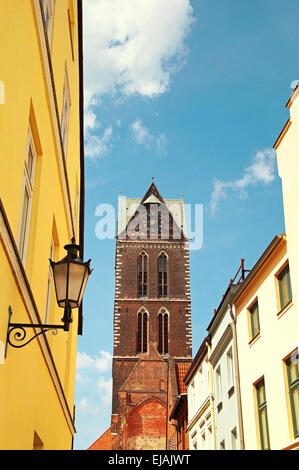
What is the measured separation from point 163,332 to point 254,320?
44.6 meters

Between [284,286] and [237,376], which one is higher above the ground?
[284,286]

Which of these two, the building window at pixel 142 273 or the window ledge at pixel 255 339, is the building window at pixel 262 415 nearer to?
the window ledge at pixel 255 339

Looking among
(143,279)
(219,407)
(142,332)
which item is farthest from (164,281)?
(219,407)

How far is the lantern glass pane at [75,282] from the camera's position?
569 centimetres

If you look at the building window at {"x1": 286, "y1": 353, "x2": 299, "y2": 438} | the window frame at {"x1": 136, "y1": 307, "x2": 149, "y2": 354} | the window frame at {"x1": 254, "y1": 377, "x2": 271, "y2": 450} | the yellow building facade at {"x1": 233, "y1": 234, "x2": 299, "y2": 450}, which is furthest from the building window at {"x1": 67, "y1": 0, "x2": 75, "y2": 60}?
the window frame at {"x1": 136, "y1": 307, "x2": 149, "y2": 354}

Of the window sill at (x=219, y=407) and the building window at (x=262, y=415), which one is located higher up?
the window sill at (x=219, y=407)

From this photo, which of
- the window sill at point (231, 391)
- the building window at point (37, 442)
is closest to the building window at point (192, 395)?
the window sill at point (231, 391)

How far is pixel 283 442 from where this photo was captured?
12727 mm

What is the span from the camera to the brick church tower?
51.9m

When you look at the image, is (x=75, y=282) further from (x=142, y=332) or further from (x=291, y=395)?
(x=142, y=332)

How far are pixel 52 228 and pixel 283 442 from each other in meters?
7.60

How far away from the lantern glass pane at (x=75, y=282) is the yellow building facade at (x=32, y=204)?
17.8 inches

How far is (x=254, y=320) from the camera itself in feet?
52.7
